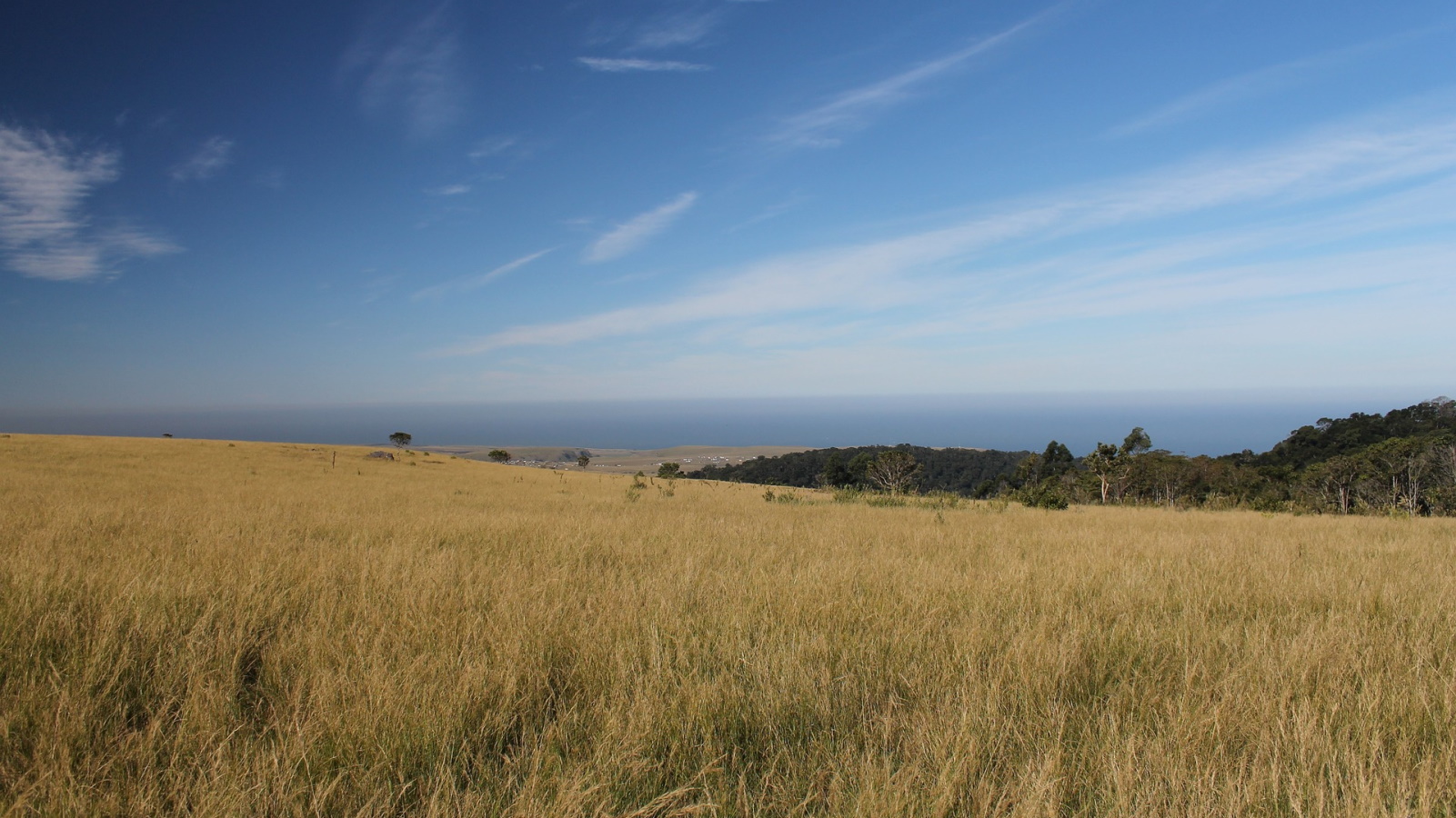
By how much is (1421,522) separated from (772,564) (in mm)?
15665

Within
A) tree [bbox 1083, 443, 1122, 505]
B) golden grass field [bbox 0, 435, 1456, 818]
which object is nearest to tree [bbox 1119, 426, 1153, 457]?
tree [bbox 1083, 443, 1122, 505]

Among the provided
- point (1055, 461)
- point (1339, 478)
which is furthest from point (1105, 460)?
point (1055, 461)

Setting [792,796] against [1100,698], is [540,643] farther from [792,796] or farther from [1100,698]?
[1100,698]

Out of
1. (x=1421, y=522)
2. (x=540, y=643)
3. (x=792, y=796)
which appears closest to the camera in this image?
(x=792, y=796)

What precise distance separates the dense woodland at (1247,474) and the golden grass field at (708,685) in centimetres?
1484

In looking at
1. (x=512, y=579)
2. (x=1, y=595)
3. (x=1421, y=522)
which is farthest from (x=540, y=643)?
(x=1421, y=522)

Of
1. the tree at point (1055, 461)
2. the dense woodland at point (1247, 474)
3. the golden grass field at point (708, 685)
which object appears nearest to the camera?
the golden grass field at point (708, 685)

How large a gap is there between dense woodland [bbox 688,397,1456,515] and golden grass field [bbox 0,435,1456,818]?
14.8 meters

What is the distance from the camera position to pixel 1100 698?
2.84m

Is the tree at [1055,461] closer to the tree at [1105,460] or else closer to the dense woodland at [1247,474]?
the dense woodland at [1247,474]

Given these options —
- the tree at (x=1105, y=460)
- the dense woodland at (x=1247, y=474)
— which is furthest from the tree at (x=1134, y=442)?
the tree at (x=1105, y=460)

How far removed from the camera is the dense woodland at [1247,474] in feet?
82.7

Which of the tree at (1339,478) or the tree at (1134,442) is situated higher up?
the tree at (1134,442)

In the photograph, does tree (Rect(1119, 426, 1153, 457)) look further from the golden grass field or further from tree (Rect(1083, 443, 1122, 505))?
the golden grass field
